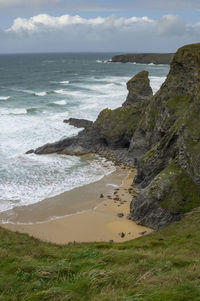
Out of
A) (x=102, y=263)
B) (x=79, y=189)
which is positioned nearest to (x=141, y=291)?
(x=102, y=263)

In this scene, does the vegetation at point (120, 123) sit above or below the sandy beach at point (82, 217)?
above

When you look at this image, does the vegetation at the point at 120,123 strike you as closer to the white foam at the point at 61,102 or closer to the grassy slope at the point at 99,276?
the white foam at the point at 61,102

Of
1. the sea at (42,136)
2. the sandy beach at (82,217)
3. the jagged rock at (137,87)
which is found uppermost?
the jagged rock at (137,87)

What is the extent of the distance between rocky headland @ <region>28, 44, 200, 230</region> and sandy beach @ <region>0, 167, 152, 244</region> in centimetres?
161

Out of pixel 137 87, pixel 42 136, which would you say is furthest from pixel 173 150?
pixel 42 136

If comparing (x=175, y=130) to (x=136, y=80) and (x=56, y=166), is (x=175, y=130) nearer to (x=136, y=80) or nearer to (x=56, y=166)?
(x=56, y=166)

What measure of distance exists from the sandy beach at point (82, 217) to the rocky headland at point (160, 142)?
161 cm

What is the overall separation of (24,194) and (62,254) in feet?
58.0

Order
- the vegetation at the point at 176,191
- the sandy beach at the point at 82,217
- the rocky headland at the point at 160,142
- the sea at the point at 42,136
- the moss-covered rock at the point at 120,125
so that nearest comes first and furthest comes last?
the sandy beach at the point at 82,217, the vegetation at the point at 176,191, the rocky headland at the point at 160,142, the sea at the point at 42,136, the moss-covered rock at the point at 120,125

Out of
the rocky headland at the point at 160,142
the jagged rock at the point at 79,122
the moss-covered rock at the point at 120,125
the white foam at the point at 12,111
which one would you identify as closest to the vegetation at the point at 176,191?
the rocky headland at the point at 160,142

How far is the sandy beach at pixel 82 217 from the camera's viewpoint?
75.6ft

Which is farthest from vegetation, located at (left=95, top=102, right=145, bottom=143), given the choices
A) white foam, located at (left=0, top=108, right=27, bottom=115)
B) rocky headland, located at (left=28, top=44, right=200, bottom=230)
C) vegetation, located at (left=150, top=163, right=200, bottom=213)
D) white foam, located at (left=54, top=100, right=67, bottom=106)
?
white foam, located at (left=54, top=100, right=67, bottom=106)

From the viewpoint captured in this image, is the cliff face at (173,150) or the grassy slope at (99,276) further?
the cliff face at (173,150)

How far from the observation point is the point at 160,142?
28797 millimetres
